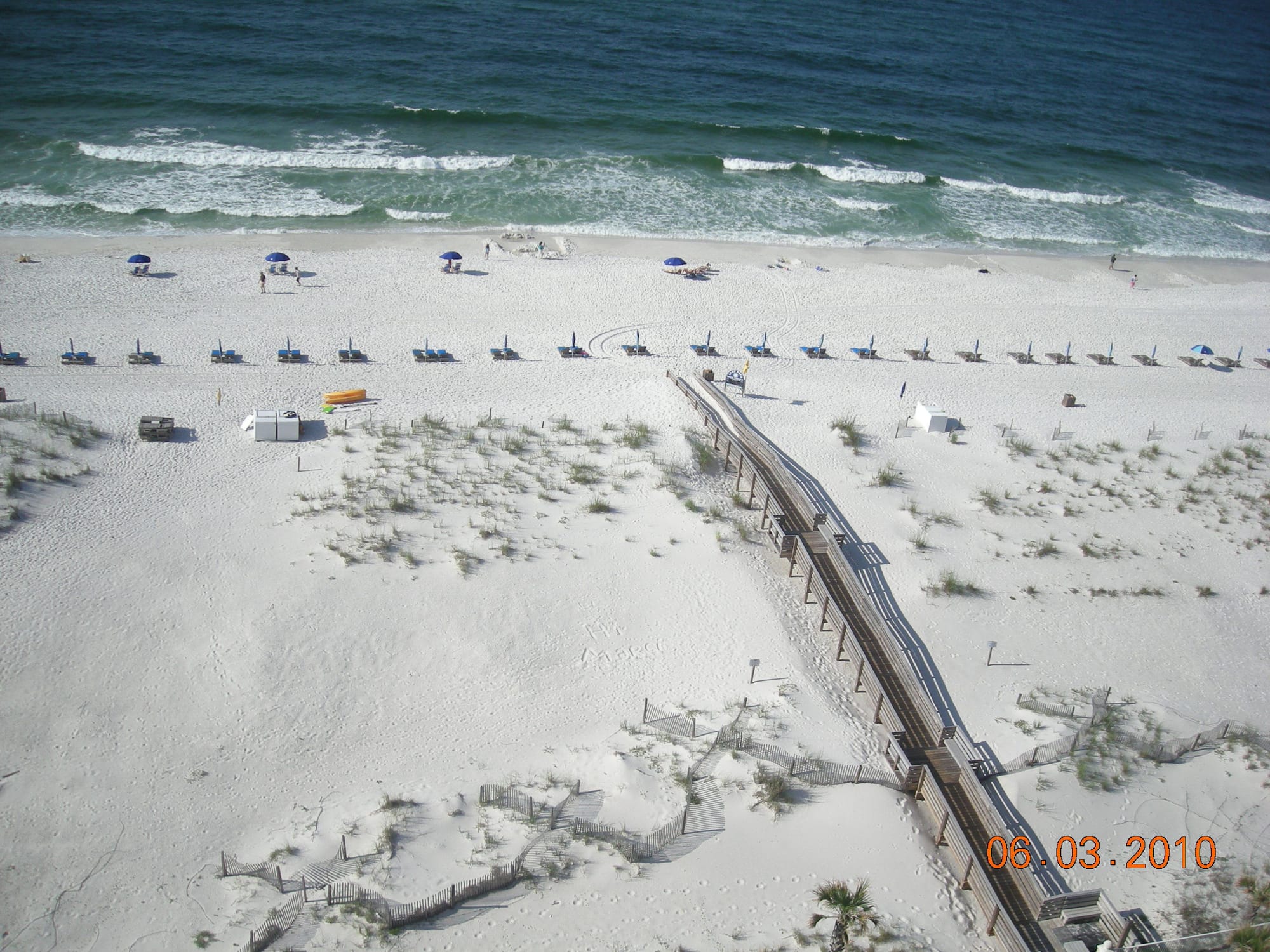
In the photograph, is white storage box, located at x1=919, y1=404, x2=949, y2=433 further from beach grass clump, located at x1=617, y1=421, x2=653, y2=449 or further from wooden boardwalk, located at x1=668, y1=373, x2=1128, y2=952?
beach grass clump, located at x1=617, y1=421, x2=653, y2=449

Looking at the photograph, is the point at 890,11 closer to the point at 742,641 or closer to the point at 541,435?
the point at 541,435

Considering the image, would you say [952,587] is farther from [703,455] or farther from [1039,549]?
[703,455]

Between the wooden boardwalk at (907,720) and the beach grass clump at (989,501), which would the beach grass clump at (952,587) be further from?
the beach grass clump at (989,501)

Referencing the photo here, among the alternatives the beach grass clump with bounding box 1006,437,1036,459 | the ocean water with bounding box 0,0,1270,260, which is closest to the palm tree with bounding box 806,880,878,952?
the beach grass clump with bounding box 1006,437,1036,459

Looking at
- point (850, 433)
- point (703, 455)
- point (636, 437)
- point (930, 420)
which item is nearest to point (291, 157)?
point (636, 437)

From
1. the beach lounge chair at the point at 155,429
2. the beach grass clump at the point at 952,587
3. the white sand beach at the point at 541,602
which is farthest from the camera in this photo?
the beach lounge chair at the point at 155,429

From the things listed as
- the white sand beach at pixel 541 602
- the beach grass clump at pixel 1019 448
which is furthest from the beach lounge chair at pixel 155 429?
the beach grass clump at pixel 1019 448
